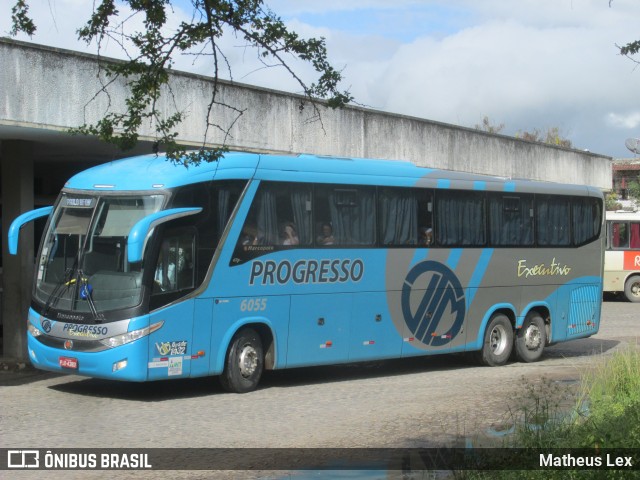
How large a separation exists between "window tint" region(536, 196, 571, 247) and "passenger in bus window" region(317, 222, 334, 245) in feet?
17.9

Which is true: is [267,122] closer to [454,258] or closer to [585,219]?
[454,258]

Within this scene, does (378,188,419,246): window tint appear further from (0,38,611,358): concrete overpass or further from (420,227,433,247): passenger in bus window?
(0,38,611,358): concrete overpass

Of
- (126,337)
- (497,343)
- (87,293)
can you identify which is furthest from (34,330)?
(497,343)

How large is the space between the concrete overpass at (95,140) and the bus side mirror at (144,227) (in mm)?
1492

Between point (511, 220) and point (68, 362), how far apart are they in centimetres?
894

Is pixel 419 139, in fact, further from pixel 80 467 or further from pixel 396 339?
pixel 80 467

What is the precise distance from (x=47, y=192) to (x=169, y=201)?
10732mm

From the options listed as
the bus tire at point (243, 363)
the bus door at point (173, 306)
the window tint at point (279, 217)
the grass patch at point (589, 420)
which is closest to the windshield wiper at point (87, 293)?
the bus door at point (173, 306)

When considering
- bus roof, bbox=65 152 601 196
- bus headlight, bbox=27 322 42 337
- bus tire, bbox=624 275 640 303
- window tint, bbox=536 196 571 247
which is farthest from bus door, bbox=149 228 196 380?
bus tire, bbox=624 275 640 303

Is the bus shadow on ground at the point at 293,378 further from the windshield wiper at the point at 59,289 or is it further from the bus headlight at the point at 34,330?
the windshield wiper at the point at 59,289

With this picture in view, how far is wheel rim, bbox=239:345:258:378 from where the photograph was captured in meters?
14.5

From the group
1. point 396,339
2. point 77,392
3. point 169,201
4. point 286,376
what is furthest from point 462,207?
point 77,392

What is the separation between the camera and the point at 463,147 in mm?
27875

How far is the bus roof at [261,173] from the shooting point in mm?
13859
